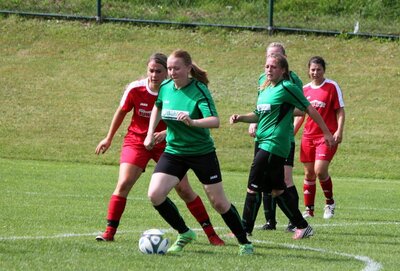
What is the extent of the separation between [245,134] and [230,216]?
13908 mm

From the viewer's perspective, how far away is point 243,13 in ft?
91.6

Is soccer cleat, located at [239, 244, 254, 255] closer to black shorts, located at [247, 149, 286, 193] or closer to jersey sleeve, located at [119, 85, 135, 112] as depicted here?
black shorts, located at [247, 149, 286, 193]

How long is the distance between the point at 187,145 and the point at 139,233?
1711mm

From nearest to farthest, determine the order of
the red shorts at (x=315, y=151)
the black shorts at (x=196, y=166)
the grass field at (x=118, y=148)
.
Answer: the grass field at (x=118, y=148), the black shorts at (x=196, y=166), the red shorts at (x=315, y=151)

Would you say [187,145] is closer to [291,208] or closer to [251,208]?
[251,208]

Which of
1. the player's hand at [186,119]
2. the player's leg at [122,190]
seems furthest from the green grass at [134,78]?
the player's hand at [186,119]

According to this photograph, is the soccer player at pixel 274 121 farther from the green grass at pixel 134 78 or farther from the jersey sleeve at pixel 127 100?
the green grass at pixel 134 78

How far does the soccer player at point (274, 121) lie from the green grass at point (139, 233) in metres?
0.62

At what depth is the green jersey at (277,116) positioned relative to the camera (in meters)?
9.28

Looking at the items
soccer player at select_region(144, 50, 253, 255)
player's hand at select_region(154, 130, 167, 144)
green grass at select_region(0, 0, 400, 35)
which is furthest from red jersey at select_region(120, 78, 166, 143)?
green grass at select_region(0, 0, 400, 35)

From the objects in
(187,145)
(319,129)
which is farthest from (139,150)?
(319,129)

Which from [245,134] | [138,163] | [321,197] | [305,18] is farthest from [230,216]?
[305,18]

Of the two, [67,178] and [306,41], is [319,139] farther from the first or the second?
[306,41]

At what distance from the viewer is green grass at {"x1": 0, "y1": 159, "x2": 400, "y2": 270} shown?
7777mm
